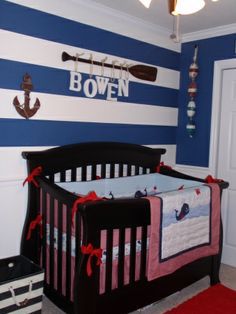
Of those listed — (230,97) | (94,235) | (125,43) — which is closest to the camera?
(94,235)

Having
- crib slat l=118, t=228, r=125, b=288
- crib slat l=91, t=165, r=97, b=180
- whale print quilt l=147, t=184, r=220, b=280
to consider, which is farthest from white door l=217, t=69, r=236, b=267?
crib slat l=118, t=228, r=125, b=288

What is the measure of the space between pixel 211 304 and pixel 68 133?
4.98ft

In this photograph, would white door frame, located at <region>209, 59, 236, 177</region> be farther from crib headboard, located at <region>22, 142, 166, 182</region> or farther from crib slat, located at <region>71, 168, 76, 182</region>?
crib slat, located at <region>71, 168, 76, 182</region>

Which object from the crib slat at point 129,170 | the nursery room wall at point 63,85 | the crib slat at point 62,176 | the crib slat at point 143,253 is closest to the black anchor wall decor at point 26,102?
the nursery room wall at point 63,85

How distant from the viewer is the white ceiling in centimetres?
252

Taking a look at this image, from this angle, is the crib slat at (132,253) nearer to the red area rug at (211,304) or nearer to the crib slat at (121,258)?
the crib slat at (121,258)

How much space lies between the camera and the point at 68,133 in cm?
252

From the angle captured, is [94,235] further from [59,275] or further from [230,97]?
[230,97]

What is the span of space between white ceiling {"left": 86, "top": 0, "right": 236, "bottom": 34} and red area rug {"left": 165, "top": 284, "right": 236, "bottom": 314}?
78.8 inches

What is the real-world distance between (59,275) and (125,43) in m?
1.96

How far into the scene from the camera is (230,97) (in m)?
3.07

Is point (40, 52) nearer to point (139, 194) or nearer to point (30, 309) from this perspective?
point (139, 194)

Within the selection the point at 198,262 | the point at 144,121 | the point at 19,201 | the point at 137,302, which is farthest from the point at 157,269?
the point at 144,121

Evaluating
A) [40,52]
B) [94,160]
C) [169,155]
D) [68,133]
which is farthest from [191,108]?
[40,52]
